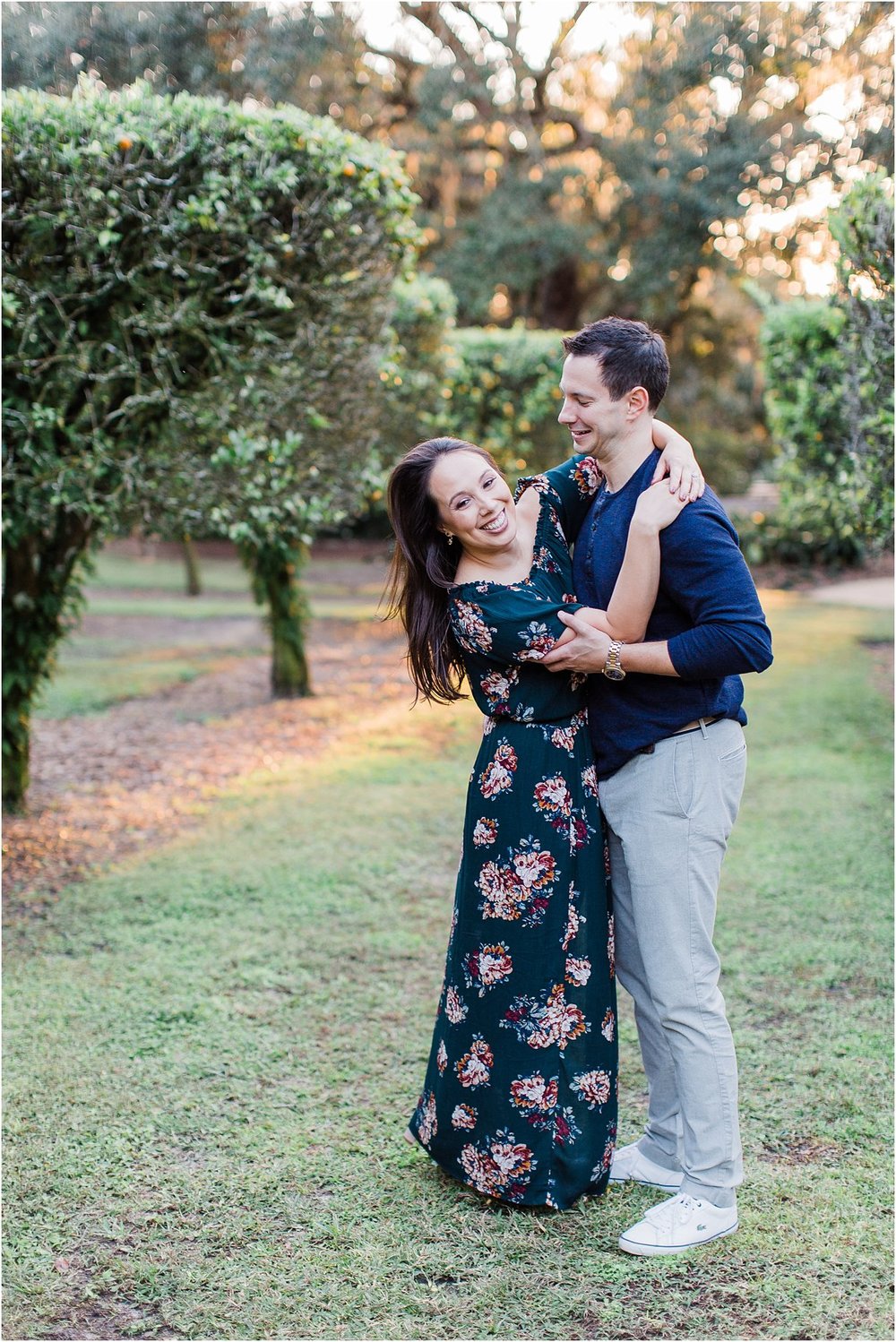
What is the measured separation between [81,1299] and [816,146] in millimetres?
17497

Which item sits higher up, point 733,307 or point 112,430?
point 733,307

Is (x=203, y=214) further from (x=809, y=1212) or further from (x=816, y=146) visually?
(x=816, y=146)

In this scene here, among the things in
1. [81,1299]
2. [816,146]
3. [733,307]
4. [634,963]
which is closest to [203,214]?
[634,963]

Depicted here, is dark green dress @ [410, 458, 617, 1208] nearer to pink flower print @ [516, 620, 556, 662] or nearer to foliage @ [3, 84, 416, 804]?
pink flower print @ [516, 620, 556, 662]

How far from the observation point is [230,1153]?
10.9 ft

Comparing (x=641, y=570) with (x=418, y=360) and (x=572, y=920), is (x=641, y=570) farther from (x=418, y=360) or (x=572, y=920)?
(x=418, y=360)

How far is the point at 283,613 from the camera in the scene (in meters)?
9.30

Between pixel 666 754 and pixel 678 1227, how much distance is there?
47.3 inches

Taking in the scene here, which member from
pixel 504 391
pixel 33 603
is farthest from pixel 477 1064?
pixel 504 391

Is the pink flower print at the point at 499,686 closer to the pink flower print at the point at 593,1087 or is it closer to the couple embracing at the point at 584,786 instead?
the couple embracing at the point at 584,786

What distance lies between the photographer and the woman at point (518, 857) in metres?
2.83

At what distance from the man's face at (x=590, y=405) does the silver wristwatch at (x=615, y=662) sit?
1.68 ft

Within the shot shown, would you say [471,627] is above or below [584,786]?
above

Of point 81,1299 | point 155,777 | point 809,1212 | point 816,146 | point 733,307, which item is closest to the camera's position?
point 81,1299
